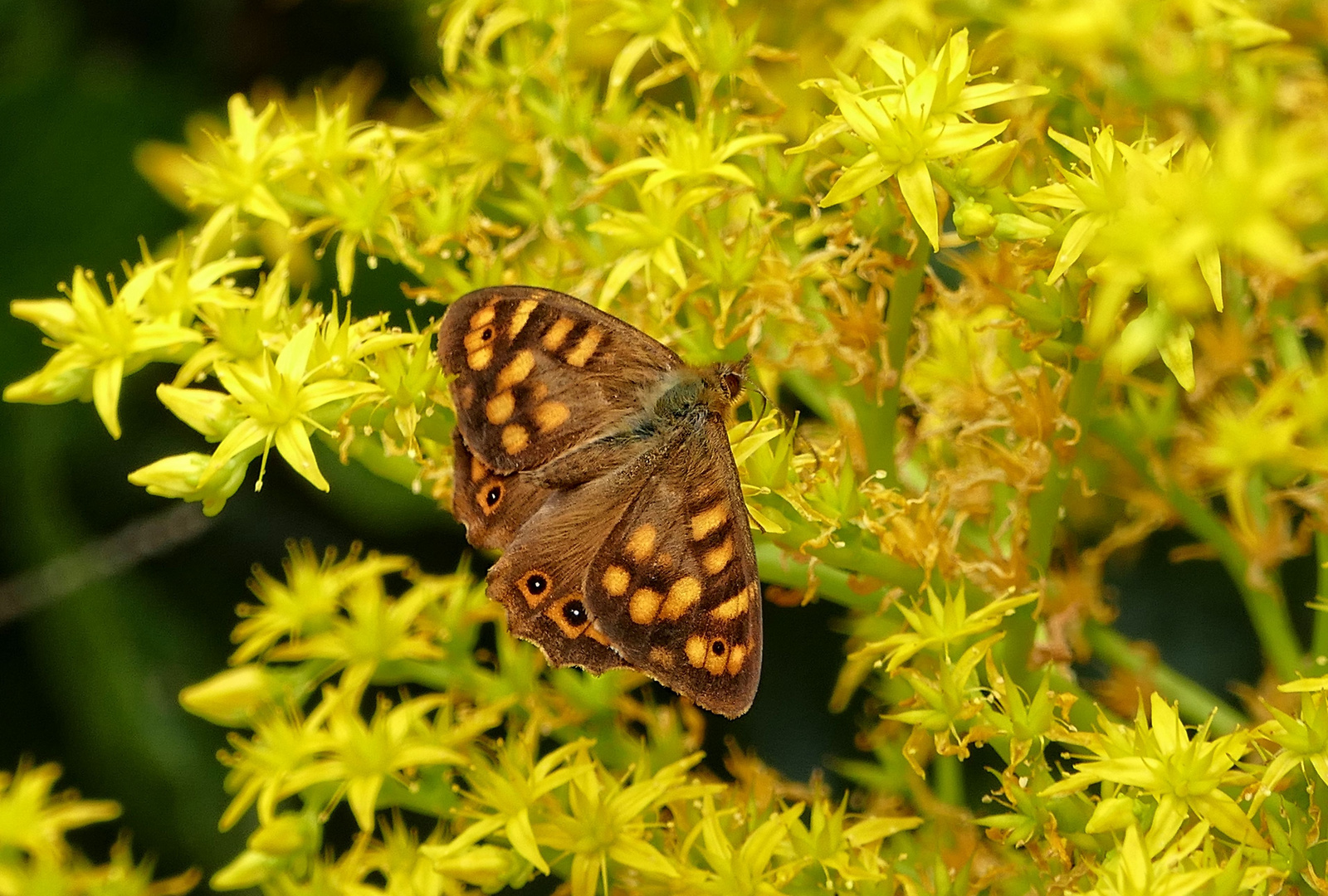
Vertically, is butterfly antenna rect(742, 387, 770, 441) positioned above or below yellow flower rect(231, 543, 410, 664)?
above

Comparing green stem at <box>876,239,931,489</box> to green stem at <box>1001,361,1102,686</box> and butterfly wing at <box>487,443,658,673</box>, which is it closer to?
green stem at <box>1001,361,1102,686</box>

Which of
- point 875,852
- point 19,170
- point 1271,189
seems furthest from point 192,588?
point 1271,189

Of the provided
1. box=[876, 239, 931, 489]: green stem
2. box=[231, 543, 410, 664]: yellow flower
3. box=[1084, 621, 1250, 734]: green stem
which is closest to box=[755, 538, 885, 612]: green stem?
box=[876, 239, 931, 489]: green stem

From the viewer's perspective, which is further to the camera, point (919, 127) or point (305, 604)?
point (305, 604)

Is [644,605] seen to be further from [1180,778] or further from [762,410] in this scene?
[1180,778]

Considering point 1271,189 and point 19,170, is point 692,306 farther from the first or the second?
point 19,170

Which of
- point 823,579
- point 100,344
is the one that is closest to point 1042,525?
point 823,579
